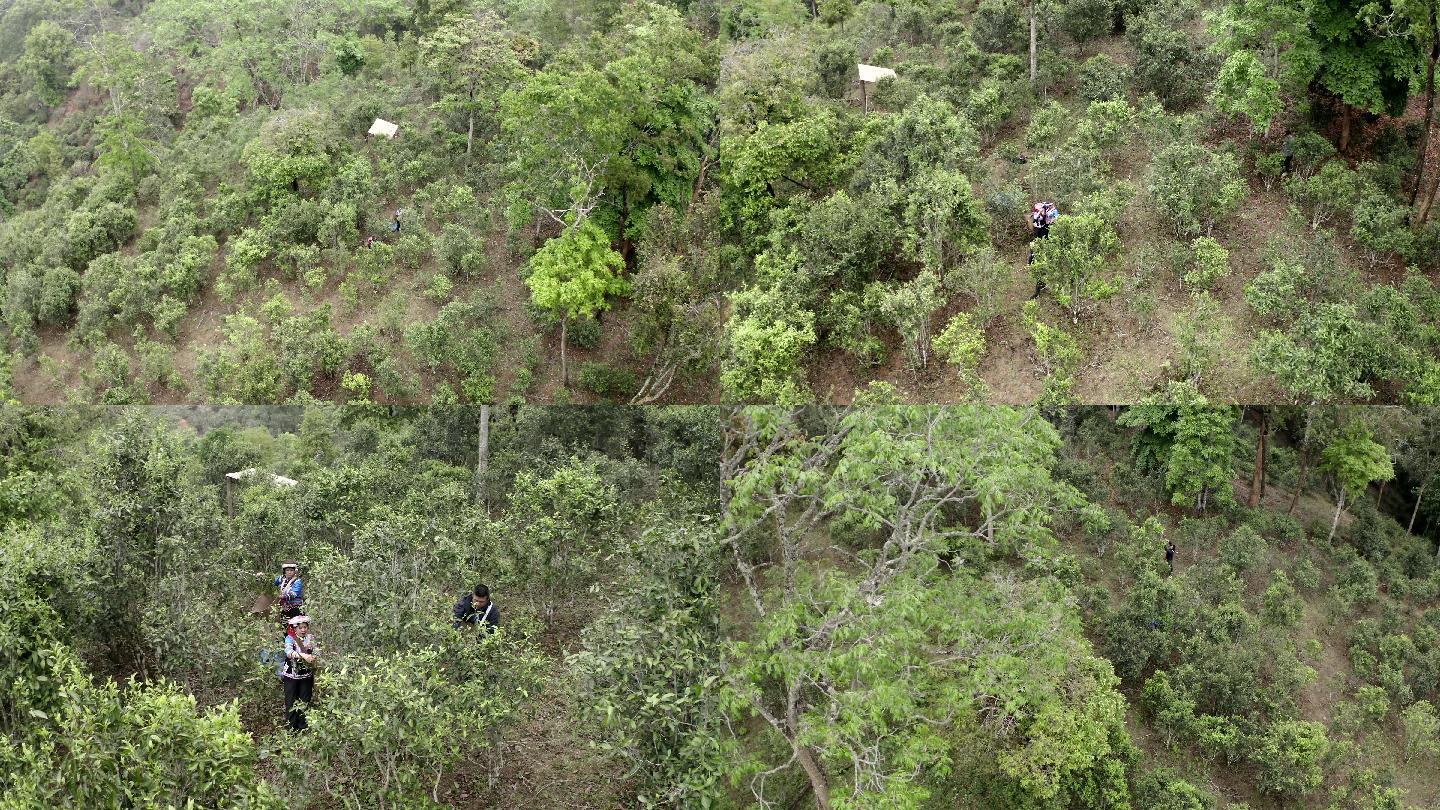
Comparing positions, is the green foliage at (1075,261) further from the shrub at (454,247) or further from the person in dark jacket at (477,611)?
the shrub at (454,247)

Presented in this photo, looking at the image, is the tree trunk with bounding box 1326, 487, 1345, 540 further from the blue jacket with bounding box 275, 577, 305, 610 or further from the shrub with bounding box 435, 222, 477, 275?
the shrub with bounding box 435, 222, 477, 275

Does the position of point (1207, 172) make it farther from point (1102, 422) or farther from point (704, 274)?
point (704, 274)

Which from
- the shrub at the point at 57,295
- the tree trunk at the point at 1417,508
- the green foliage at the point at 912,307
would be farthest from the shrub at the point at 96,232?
the tree trunk at the point at 1417,508

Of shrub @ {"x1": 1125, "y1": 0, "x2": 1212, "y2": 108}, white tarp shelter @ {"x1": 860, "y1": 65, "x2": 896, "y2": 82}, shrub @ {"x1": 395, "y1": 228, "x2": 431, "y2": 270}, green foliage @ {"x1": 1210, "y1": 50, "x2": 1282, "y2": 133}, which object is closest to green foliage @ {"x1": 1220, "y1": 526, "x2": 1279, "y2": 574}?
green foliage @ {"x1": 1210, "y1": 50, "x2": 1282, "y2": 133}

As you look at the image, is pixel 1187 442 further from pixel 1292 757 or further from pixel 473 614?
pixel 473 614

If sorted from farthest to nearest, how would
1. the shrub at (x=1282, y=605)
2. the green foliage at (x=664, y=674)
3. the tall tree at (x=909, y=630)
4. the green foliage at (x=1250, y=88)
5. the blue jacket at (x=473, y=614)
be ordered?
the green foliage at (x=1250, y=88) → the shrub at (x=1282, y=605) → the blue jacket at (x=473, y=614) → the tall tree at (x=909, y=630) → the green foliage at (x=664, y=674)
